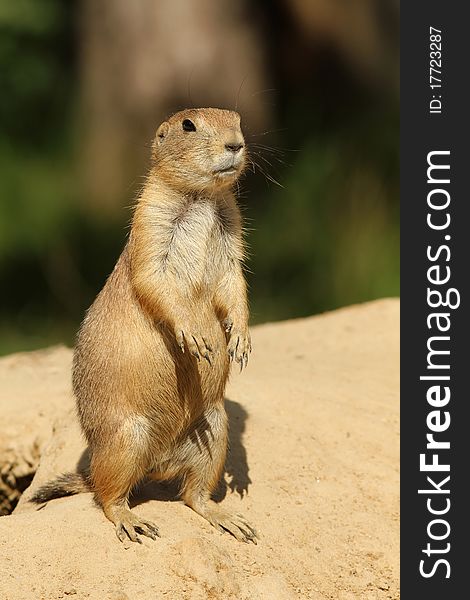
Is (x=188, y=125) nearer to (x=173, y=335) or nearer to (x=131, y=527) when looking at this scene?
(x=173, y=335)

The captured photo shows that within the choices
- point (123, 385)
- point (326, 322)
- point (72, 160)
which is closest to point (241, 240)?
point (123, 385)

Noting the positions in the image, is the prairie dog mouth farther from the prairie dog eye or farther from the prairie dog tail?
the prairie dog tail

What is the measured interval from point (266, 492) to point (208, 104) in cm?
812

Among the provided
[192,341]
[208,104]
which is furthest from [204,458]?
[208,104]

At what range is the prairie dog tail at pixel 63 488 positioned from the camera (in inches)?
230

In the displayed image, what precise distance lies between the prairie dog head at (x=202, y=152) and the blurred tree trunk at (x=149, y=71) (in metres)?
7.74

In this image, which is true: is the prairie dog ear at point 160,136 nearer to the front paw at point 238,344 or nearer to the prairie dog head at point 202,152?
the prairie dog head at point 202,152

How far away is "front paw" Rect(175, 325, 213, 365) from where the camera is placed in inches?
203

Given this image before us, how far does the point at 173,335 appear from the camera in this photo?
5367 mm

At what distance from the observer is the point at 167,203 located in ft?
17.9

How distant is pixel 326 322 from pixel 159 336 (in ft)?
10.5

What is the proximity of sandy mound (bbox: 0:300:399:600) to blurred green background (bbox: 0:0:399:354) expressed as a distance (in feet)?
12.1

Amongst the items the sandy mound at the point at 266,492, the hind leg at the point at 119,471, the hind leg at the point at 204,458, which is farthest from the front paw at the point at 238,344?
the sandy mound at the point at 266,492

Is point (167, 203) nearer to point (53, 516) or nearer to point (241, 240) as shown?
point (241, 240)
